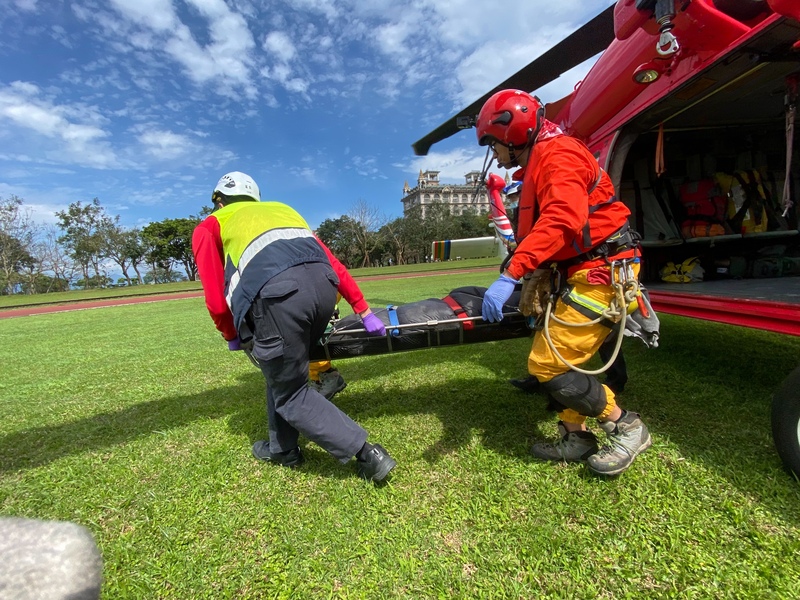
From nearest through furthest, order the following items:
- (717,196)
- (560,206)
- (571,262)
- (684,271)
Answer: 1. (560,206)
2. (571,262)
3. (684,271)
4. (717,196)

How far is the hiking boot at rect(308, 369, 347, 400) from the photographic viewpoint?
3.68 meters

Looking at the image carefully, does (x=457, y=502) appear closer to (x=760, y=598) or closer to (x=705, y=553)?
(x=705, y=553)

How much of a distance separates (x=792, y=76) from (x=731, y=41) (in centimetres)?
121

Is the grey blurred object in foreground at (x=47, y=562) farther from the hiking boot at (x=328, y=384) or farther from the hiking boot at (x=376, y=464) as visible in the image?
the hiking boot at (x=328, y=384)

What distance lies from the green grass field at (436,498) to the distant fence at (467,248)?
477 cm

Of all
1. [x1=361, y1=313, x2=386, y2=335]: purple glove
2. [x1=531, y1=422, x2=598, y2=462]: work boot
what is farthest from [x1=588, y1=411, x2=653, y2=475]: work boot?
[x1=361, y1=313, x2=386, y2=335]: purple glove

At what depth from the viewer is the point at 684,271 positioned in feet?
16.2

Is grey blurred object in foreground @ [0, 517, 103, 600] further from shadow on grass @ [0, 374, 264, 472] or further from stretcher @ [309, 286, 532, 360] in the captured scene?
shadow on grass @ [0, 374, 264, 472]

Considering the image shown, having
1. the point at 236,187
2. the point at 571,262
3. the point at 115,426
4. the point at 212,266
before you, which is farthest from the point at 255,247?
the point at 115,426

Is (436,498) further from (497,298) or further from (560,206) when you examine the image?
(560,206)

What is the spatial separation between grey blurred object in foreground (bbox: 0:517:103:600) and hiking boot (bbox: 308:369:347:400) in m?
3.05

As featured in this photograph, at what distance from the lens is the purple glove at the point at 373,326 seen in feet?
9.00

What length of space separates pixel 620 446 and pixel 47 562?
8.20ft

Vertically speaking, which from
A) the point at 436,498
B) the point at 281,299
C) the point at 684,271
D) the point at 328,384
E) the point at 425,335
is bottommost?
the point at 436,498
